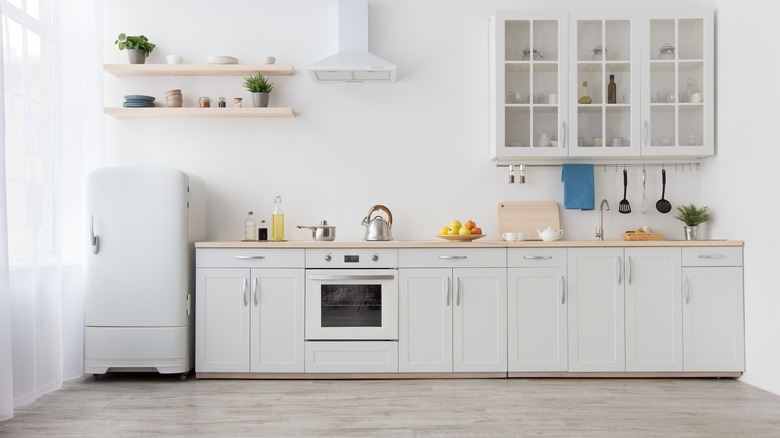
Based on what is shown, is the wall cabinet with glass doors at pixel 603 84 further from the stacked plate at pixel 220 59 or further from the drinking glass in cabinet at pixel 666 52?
the stacked plate at pixel 220 59

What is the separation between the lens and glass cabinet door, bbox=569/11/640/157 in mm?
3857

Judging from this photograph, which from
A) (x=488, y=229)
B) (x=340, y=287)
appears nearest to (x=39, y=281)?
(x=340, y=287)

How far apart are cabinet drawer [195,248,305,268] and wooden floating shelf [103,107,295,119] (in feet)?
3.27

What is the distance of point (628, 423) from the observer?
2.76 meters

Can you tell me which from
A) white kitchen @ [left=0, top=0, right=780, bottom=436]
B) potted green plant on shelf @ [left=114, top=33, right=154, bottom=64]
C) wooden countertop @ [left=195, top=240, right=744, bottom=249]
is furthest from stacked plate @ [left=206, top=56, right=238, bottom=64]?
wooden countertop @ [left=195, top=240, right=744, bottom=249]

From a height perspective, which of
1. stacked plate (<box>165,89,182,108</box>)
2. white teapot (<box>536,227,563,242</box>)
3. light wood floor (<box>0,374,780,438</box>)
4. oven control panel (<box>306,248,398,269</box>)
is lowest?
light wood floor (<box>0,374,780,438</box>)

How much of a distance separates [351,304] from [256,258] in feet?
2.21

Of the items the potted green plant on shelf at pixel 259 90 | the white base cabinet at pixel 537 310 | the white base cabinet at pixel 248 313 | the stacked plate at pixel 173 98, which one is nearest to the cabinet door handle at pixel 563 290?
the white base cabinet at pixel 537 310

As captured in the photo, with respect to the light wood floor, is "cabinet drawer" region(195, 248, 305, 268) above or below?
above

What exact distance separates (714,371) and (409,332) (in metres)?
1.93

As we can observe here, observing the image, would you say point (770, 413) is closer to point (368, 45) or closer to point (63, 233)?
point (368, 45)

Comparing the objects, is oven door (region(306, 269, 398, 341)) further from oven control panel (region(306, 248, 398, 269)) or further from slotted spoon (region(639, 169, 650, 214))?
slotted spoon (region(639, 169, 650, 214))

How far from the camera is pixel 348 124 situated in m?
4.16

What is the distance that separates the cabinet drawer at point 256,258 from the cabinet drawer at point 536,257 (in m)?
1.35
